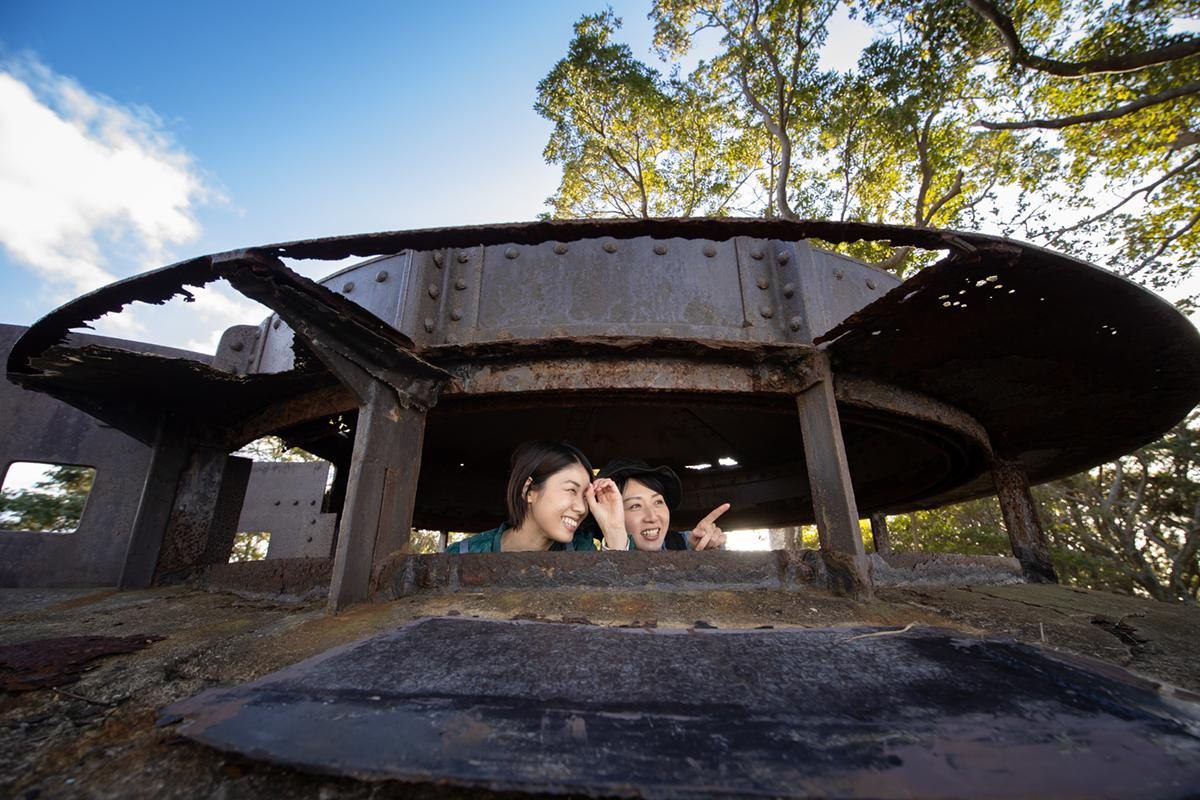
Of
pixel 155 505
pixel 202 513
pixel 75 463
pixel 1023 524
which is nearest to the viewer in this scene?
pixel 155 505

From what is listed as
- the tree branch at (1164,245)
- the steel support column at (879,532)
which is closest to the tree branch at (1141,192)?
the tree branch at (1164,245)

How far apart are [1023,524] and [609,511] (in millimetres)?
4453

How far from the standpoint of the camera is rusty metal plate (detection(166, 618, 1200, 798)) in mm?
1071

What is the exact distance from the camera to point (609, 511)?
3502mm

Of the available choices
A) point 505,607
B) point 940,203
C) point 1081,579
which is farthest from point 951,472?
point 1081,579

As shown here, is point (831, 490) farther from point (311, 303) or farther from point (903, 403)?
point (311, 303)

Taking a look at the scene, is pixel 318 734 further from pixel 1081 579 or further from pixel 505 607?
pixel 1081 579

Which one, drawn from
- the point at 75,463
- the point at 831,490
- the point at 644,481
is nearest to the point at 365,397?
the point at 644,481

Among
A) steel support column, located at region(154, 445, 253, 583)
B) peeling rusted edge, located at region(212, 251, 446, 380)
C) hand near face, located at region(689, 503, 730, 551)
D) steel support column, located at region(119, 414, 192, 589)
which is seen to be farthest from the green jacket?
steel support column, located at region(119, 414, 192, 589)

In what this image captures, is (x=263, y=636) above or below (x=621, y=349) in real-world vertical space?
below

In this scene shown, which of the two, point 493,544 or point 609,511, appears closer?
point 609,511

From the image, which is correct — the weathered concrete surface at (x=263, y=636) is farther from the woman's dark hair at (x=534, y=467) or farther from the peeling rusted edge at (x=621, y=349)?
the peeling rusted edge at (x=621, y=349)

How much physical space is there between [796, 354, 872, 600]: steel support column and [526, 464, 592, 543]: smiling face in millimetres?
1490

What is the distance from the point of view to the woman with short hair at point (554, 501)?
350 centimetres
